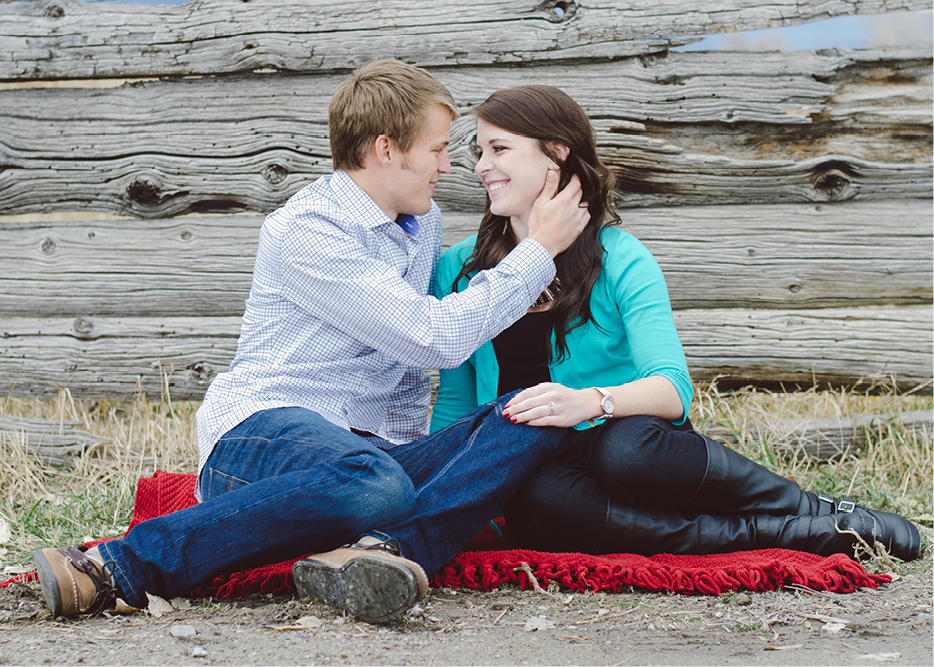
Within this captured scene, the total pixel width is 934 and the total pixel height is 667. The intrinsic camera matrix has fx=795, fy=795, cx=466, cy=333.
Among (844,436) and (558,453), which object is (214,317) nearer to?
(558,453)

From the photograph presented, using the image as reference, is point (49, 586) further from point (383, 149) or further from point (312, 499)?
point (383, 149)

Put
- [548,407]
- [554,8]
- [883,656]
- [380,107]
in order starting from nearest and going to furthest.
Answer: [883,656]
[548,407]
[380,107]
[554,8]

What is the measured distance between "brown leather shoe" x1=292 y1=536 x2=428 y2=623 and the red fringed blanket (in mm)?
277

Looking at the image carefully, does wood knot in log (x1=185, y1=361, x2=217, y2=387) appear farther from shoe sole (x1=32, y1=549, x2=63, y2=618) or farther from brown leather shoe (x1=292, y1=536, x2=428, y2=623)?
brown leather shoe (x1=292, y1=536, x2=428, y2=623)

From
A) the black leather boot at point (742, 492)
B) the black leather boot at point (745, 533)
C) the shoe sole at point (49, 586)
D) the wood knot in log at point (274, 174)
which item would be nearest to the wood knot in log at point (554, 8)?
the wood knot in log at point (274, 174)

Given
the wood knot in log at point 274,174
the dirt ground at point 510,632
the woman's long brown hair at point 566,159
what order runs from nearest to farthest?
the dirt ground at point 510,632
the woman's long brown hair at point 566,159
the wood knot in log at point 274,174

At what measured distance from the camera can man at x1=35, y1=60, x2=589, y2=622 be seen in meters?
2.02

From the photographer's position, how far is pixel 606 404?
2.42m

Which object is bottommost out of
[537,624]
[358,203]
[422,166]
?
[537,624]

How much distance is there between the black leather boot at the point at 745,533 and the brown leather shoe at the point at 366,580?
2.70 ft

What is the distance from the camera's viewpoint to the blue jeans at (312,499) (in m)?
2.03

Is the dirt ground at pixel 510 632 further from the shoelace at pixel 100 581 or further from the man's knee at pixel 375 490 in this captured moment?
the man's knee at pixel 375 490

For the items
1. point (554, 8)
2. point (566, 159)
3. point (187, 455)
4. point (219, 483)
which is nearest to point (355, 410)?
point (219, 483)

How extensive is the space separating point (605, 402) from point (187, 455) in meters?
2.16
